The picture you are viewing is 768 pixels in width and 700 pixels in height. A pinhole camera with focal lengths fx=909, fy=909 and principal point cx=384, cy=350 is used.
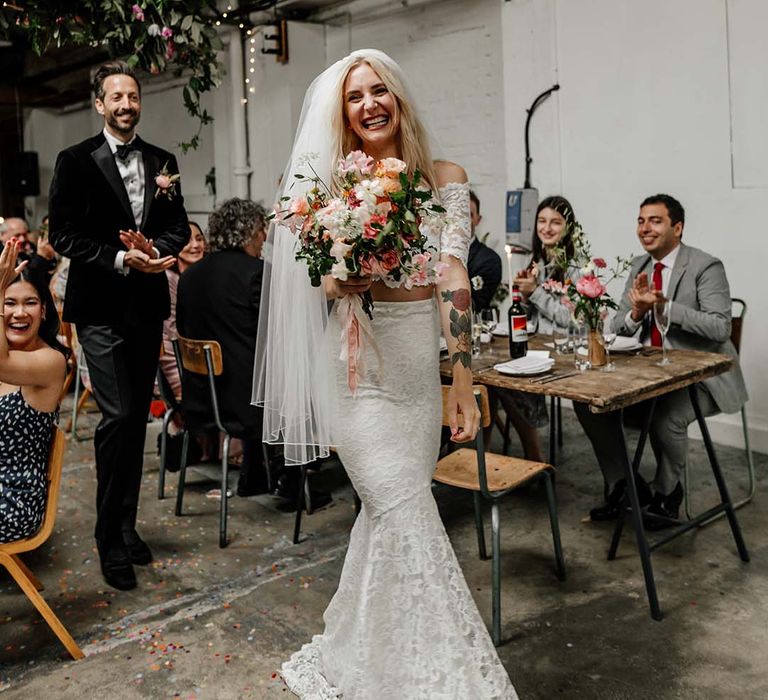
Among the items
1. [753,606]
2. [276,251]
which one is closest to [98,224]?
[276,251]

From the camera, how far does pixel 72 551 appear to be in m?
4.22

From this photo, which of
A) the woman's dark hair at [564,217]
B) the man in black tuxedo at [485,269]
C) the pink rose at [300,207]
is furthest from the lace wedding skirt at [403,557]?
the man in black tuxedo at [485,269]

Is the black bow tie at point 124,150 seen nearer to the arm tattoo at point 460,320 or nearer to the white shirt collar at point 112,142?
the white shirt collar at point 112,142

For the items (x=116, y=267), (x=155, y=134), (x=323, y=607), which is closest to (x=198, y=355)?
(x=116, y=267)

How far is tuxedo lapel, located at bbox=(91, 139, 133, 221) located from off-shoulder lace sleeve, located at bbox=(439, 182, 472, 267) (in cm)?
156

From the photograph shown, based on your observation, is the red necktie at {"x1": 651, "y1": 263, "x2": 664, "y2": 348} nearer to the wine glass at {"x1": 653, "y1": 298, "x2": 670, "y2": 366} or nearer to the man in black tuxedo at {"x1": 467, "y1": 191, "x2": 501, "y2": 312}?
the wine glass at {"x1": 653, "y1": 298, "x2": 670, "y2": 366}

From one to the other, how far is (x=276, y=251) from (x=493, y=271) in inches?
104

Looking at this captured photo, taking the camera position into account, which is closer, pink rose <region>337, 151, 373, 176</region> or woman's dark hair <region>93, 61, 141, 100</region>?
pink rose <region>337, 151, 373, 176</region>

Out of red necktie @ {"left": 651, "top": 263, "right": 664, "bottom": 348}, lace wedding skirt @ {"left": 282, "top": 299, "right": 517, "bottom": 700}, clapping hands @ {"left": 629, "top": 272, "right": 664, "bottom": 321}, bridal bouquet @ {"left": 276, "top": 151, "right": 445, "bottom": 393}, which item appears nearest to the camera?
bridal bouquet @ {"left": 276, "top": 151, "right": 445, "bottom": 393}

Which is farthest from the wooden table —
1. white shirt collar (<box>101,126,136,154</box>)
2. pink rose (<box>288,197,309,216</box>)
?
white shirt collar (<box>101,126,136,154</box>)

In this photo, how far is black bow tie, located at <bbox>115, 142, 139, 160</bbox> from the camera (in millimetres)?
3716

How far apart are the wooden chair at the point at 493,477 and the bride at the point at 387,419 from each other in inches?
13.2

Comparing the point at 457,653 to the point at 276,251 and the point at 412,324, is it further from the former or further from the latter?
the point at 276,251

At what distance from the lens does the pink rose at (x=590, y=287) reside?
3756mm
